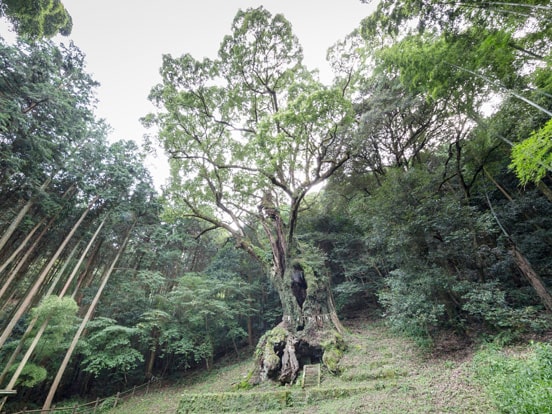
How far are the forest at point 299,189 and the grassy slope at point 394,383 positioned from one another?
1.97ft

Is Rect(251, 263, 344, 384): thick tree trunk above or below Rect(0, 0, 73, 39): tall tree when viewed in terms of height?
below

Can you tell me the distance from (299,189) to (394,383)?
6114 mm

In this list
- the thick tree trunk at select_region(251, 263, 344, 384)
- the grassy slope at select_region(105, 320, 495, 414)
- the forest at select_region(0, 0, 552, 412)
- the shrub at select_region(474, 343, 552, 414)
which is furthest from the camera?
the thick tree trunk at select_region(251, 263, 344, 384)

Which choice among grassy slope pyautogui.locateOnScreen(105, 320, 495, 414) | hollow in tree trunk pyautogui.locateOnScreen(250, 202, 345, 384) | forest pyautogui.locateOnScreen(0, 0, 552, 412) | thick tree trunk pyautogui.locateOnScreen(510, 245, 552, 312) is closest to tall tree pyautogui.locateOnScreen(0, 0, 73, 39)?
forest pyautogui.locateOnScreen(0, 0, 552, 412)

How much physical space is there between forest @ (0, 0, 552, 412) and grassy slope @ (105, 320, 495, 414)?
602 mm

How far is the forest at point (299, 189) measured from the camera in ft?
16.1

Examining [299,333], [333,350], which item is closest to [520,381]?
[333,350]

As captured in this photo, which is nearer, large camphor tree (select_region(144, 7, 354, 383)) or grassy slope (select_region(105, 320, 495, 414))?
grassy slope (select_region(105, 320, 495, 414))

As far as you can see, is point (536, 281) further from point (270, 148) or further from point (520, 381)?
point (270, 148)

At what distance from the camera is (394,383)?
4750 mm

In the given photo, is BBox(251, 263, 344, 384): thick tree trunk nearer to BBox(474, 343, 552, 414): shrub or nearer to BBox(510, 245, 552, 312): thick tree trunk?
BBox(474, 343, 552, 414): shrub

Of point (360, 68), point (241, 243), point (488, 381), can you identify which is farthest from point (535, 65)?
point (241, 243)

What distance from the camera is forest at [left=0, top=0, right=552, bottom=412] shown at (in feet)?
16.1

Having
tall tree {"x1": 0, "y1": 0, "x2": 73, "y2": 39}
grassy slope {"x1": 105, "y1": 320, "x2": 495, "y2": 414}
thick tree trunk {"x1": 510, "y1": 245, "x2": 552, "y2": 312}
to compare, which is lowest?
grassy slope {"x1": 105, "y1": 320, "x2": 495, "y2": 414}
